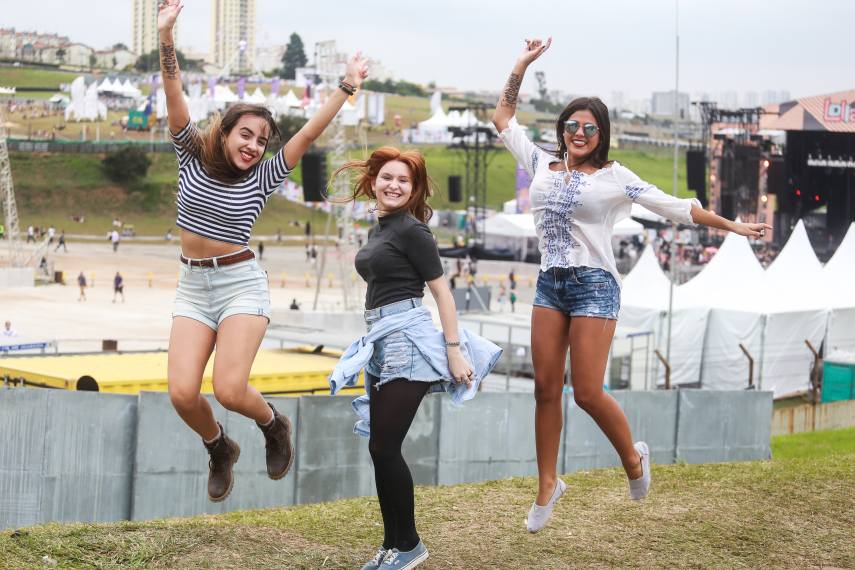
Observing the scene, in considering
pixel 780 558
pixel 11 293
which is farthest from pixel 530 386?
pixel 11 293

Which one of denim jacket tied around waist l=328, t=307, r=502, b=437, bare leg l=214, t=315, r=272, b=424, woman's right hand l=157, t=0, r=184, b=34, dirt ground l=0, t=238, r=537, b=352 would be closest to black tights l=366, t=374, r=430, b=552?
denim jacket tied around waist l=328, t=307, r=502, b=437

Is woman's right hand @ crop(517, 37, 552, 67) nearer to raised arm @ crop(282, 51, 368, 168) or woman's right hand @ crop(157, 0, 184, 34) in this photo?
raised arm @ crop(282, 51, 368, 168)

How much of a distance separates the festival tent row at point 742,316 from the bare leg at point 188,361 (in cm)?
1531

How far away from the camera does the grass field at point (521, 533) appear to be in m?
4.07

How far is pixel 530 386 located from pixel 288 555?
35.9ft

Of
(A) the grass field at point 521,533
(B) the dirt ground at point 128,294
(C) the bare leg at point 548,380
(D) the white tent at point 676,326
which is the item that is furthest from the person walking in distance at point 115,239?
(C) the bare leg at point 548,380

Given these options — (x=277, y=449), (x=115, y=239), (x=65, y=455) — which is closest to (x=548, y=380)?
(x=277, y=449)

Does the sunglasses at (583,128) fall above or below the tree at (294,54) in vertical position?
below

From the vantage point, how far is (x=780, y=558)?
14.0 ft

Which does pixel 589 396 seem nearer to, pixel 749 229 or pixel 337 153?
pixel 749 229

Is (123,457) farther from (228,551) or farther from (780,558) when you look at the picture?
(780,558)

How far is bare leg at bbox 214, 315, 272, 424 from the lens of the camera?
12.2 ft

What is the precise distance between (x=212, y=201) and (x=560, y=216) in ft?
5.37

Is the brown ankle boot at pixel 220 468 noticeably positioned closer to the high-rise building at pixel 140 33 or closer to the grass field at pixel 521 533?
the grass field at pixel 521 533
